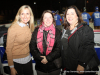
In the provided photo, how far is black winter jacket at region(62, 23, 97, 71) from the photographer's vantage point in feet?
4.25

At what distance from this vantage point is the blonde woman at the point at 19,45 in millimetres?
1480

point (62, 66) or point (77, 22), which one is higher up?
point (77, 22)

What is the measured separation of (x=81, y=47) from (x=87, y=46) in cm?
9

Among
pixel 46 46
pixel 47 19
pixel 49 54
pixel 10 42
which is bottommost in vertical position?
pixel 49 54

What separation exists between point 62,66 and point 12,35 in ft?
3.27

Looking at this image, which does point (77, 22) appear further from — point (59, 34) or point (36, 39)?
point (36, 39)

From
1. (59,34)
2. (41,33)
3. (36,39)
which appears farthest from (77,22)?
(36,39)

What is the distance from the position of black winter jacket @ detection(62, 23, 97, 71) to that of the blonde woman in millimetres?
742

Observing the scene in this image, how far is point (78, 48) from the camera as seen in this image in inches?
53.9

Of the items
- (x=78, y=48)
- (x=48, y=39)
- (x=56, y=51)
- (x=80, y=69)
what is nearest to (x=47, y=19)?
(x=48, y=39)

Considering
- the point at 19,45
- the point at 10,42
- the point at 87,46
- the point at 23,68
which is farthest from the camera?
the point at 23,68

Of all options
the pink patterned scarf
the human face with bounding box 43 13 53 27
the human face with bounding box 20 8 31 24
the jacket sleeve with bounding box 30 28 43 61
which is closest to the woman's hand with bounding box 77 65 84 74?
the pink patterned scarf

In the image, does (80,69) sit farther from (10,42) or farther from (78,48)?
(10,42)

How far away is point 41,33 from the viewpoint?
160 cm
